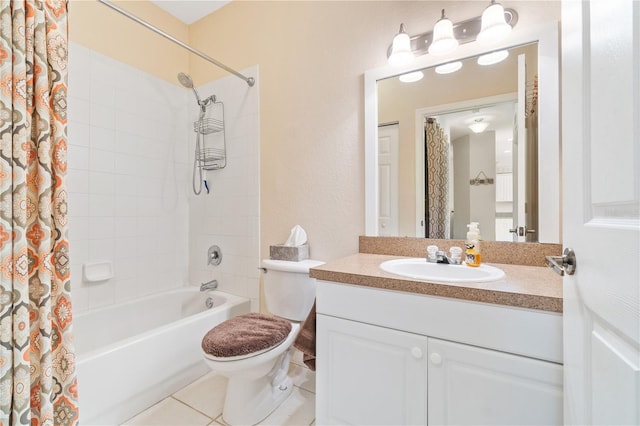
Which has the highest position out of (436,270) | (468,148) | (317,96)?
(317,96)

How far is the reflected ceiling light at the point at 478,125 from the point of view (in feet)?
4.45

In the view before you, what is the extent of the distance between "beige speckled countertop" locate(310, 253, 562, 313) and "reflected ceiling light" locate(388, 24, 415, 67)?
1.08m

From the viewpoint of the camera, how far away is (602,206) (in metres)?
0.51

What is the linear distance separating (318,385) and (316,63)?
5.94 ft

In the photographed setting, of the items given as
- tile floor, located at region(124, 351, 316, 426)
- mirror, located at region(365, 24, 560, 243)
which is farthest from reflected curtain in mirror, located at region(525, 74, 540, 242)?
tile floor, located at region(124, 351, 316, 426)

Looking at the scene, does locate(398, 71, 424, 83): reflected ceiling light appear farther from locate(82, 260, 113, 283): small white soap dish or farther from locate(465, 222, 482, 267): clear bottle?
locate(82, 260, 113, 283): small white soap dish

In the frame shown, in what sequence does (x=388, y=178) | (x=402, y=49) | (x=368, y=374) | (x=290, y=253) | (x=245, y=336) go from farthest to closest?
(x=290, y=253), (x=388, y=178), (x=402, y=49), (x=245, y=336), (x=368, y=374)

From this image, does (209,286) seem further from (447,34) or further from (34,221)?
(447,34)

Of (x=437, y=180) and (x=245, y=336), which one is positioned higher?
(x=437, y=180)

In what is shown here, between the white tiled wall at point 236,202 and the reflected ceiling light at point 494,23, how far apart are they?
1.45 meters

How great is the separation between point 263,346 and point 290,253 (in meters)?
0.59

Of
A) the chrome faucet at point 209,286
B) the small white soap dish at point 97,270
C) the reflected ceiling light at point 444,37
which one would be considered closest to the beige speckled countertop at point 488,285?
the reflected ceiling light at point 444,37

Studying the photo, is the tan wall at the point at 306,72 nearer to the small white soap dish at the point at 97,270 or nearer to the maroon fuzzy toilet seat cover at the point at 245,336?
the maroon fuzzy toilet seat cover at the point at 245,336

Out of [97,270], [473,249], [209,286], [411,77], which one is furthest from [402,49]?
[97,270]
